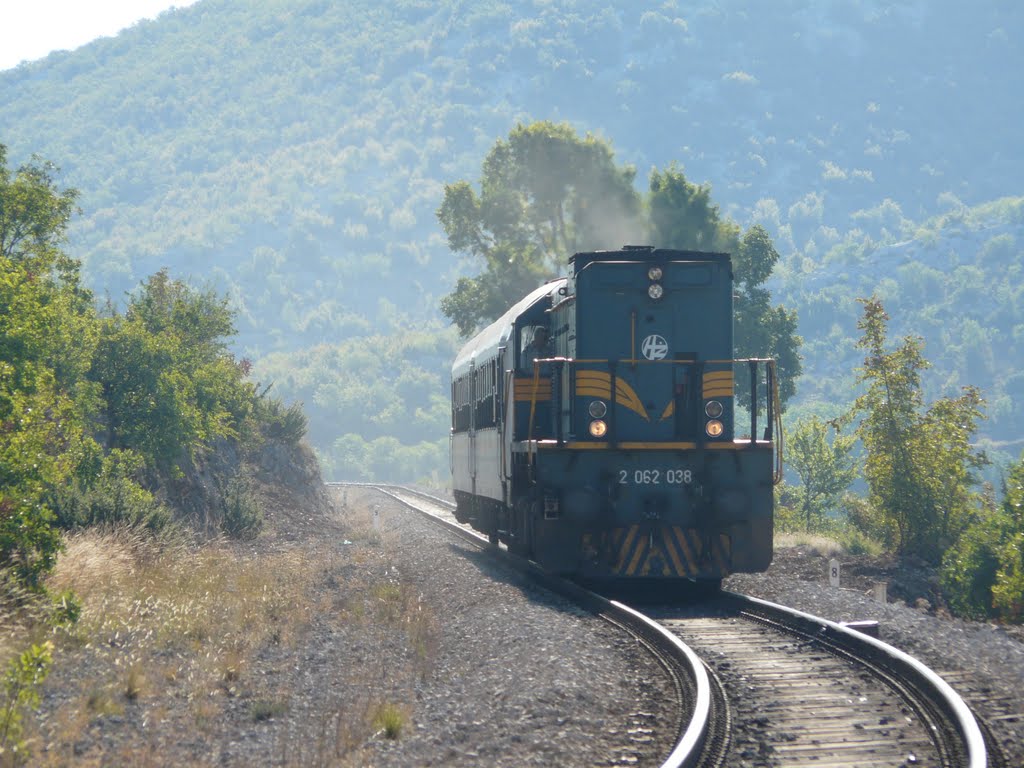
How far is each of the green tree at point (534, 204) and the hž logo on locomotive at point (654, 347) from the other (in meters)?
33.6

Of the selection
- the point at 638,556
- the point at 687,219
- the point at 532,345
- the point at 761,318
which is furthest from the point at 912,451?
the point at 687,219

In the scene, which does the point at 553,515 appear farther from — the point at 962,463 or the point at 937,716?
the point at 962,463

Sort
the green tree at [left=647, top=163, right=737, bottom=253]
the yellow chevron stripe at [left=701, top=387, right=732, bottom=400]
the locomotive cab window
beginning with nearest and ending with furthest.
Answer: the yellow chevron stripe at [left=701, top=387, right=732, bottom=400]
the locomotive cab window
the green tree at [left=647, top=163, right=737, bottom=253]

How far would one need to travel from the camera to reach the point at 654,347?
1423 centimetres

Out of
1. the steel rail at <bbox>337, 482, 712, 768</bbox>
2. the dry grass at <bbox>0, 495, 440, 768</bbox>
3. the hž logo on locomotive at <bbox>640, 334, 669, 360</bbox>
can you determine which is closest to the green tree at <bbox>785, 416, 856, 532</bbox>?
the steel rail at <bbox>337, 482, 712, 768</bbox>

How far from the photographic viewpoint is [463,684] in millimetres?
9234

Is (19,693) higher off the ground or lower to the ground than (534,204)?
lower

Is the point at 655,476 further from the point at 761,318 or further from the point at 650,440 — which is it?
the point at 761,318

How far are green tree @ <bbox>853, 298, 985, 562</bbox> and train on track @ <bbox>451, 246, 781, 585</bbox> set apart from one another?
11856 mm

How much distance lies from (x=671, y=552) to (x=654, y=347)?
2553 millimetres

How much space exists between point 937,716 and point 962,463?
18.9 metres

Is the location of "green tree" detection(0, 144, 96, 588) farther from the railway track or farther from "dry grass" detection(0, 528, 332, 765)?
the railway track

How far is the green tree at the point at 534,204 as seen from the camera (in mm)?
48188

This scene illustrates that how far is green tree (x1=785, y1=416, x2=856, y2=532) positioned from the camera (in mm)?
42969
